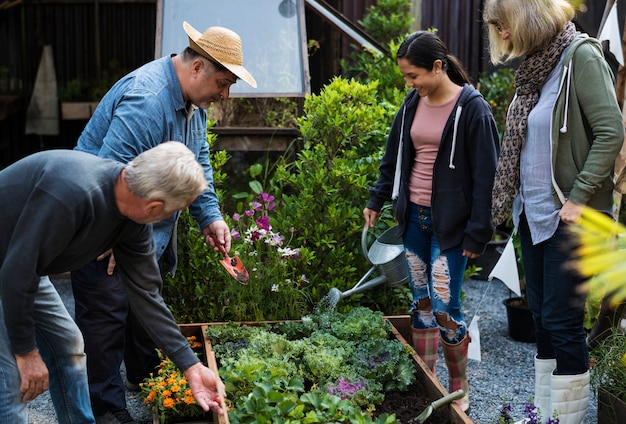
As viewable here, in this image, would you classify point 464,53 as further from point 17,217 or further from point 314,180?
point 17,217

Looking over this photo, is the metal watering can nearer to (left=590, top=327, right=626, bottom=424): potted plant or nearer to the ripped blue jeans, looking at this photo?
the ripped blue jeans

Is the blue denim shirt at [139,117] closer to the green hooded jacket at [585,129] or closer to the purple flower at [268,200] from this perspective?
the purple flower at [268,200]

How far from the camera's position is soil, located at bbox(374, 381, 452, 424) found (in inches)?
130

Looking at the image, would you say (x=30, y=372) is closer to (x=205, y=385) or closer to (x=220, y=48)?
(x=205, y=385)

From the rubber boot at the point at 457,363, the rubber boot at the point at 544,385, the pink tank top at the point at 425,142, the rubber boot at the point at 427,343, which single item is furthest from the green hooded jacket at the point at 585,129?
the rubber boot at the point at 427,343

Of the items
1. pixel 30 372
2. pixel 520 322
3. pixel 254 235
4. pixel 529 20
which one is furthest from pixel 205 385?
pixel 520 322

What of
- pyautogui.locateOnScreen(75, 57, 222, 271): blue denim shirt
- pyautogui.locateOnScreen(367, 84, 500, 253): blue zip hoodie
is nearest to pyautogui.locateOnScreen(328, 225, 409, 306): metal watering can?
pyautogui.locateOnScreen(367, 84, 500, 253): blue zip hoodie

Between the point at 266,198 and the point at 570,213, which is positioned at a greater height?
the point at 570,213

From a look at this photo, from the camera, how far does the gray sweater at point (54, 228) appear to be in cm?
234

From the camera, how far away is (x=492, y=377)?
457cm

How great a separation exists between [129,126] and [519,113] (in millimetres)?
1689

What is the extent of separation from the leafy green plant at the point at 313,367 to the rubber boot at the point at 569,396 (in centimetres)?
66

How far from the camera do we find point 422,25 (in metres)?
8.19

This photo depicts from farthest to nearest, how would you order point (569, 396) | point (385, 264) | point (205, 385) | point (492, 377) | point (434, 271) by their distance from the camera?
point (492, 377), point (385, 264), point (434, 271), point (569, 396), point (205, 385)
